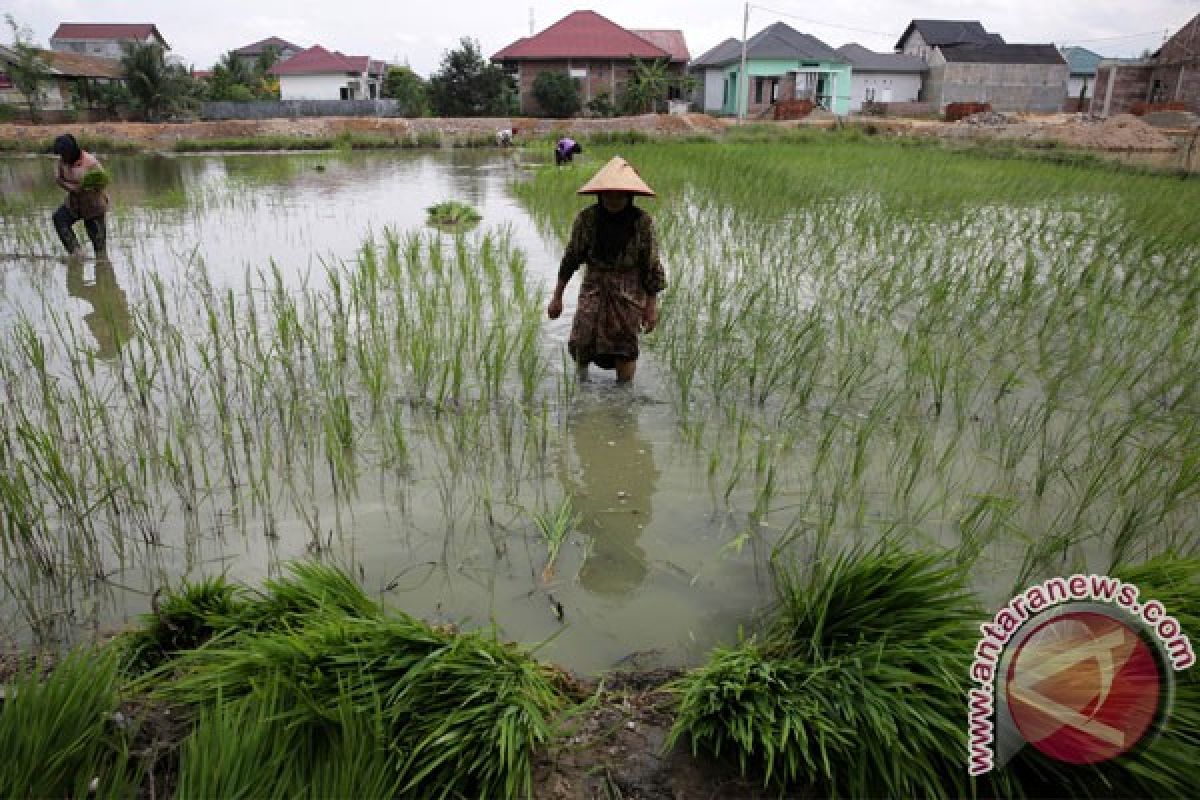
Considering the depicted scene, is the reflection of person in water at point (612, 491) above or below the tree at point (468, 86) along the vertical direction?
below

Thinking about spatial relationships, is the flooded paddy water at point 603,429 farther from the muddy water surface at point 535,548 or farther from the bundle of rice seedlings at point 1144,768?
the bundle of rice seedlings at point 1144,768

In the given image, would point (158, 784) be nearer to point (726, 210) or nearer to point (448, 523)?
point (448, 523)

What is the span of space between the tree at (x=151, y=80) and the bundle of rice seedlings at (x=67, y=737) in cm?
2911

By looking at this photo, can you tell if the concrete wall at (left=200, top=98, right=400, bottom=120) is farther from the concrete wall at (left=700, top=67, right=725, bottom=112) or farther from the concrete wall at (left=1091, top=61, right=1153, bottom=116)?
the concrete wall at (left=1091, top=61, right=1153, bottom=116)

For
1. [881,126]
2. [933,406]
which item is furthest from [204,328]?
[881,126]

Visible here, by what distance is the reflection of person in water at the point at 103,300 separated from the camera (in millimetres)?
4113

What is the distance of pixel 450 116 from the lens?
2647 cm

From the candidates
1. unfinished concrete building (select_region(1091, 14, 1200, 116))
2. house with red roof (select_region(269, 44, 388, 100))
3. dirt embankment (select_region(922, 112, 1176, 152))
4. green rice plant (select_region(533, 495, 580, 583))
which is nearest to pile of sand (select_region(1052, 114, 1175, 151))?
dirt embankment (select_region(922, 112, 1176, 152))

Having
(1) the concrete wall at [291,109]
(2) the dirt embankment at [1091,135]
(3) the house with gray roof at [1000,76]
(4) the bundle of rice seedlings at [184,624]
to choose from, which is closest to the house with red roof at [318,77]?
(1) the concrete wall at [291,109]

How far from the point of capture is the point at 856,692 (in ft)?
4.64

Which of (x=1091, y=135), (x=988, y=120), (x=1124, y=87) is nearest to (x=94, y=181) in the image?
(x=1091, y=135)

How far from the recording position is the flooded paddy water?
80.4 inches

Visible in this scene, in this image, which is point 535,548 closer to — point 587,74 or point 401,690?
point 401,690

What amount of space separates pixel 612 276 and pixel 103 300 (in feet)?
12.8
